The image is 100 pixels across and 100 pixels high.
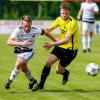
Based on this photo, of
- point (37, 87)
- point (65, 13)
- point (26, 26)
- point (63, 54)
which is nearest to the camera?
point (26, 26)

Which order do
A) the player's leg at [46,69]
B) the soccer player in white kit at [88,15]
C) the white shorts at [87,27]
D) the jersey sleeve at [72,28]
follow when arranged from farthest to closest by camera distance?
the white shorts at [87,27], the soccer player in white kit at [88,15], the player's leg at [46,69], the jersey sleeve at [72,28]

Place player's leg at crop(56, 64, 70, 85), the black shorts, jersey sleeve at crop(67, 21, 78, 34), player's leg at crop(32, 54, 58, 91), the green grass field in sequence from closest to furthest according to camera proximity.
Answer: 1. the green grass field
2. jersey sleeve at crop(67, 21, 78, 34)
3. player's leg at crop(32, 54, 58, 91)
4. the black shorts
5. player's leg at crop(56, 64, 70, 85)

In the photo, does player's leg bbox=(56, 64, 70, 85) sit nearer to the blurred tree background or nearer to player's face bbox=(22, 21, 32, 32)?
player's face bbox=(22, 21, 32, 32)

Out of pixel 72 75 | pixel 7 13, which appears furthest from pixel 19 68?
pixel 7 13

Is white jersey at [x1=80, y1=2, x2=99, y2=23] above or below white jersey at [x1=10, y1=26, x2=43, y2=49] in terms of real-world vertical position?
below

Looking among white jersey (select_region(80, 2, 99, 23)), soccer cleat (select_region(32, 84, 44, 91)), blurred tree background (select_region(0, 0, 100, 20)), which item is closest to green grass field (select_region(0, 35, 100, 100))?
soccer cleat (select_region(32, 84, 44, 91))

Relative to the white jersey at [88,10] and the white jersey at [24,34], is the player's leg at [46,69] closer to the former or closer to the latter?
the white jersey at [24,34]

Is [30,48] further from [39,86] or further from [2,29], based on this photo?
[2,29]

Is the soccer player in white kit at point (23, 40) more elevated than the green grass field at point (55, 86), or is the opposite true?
the soccer player in white kit at point (23, 40)

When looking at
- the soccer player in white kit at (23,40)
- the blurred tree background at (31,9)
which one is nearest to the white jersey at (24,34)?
the soccer player in white kit at (23,40)

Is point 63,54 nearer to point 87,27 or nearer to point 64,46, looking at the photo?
point 64,46

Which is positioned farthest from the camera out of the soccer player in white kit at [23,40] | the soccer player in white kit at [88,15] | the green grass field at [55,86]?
the soccer player in white kit at [88,15]

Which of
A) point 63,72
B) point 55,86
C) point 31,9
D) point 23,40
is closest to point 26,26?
point 23,40

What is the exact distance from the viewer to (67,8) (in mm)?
11430
